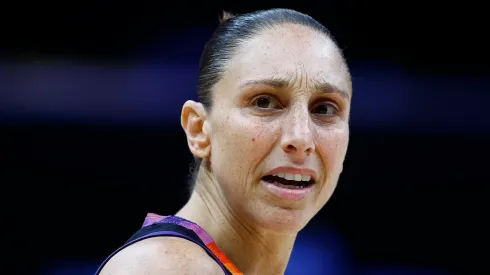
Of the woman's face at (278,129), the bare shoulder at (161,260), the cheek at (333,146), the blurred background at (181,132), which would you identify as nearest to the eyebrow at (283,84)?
the woman's face at (278,129)

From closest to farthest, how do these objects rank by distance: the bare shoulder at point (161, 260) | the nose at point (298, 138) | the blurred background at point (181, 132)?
the bare shoulder at point (161, 260), the nose at point (298, 138), the blurred background at point (181, 132)

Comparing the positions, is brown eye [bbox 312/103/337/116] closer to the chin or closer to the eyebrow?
the eyebrow

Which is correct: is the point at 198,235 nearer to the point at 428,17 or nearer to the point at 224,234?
the point at 224,234

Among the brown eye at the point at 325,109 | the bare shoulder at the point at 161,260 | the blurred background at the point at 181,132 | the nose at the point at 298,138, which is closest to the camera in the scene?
the bare shoulder at the point at 161,260

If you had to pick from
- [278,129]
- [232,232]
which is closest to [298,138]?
[278,129]

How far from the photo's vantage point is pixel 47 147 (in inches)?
158

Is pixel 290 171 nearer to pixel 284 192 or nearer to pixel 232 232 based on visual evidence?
pixel 284 192

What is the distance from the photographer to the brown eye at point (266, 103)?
6.36 ft

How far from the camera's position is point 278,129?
1896 millimetres

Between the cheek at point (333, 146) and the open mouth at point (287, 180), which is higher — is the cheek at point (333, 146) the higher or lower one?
the higher one

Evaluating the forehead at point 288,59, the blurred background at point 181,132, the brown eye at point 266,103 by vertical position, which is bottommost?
the blurred background at point 181,132

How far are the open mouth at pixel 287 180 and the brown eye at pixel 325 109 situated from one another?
176 millimetres

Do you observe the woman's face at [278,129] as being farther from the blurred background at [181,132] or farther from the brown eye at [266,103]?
the blurred background at [181,132]

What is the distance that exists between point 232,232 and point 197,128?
Answer: 295 millimetres
